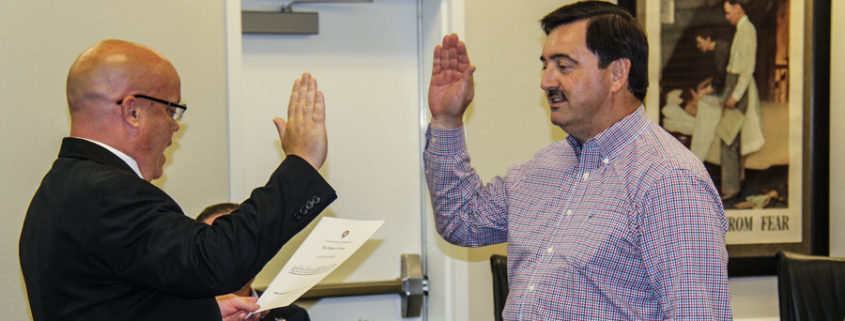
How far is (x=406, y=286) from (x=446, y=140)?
4.15 feet

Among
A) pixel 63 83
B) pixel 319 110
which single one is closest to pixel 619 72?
pixel 319 110

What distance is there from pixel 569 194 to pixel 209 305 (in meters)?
0.83

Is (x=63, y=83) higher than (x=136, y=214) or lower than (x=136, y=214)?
higher

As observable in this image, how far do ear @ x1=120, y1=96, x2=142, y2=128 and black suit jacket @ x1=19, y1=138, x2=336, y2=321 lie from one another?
0.24 ft

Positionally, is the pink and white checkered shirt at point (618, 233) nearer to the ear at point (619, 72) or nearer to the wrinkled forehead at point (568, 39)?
the ear at point (619, 72)

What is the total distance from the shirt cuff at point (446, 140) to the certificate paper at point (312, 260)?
303 millimetres

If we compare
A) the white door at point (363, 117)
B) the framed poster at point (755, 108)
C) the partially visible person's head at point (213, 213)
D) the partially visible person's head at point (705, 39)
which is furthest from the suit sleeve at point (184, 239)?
the partially visible person's head at point (705, 39)

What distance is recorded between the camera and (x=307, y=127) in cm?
147

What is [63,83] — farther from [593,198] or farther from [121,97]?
[593,198]

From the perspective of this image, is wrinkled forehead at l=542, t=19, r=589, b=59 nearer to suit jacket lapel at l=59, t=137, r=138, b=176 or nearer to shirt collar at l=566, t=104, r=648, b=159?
shirt collar at l=566, t=104, r=648, b=159

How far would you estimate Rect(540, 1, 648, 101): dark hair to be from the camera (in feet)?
5.97

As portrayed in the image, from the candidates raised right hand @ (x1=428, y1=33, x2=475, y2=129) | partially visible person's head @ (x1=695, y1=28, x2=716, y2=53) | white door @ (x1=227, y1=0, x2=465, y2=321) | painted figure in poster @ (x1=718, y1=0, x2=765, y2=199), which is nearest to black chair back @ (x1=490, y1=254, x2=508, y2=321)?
white door @ (x1=227, y1=0, x2=465, y2=321)

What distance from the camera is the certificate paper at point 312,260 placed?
1753mm

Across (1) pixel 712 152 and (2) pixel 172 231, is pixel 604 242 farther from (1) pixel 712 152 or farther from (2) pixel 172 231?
(1) pixel 712 152
